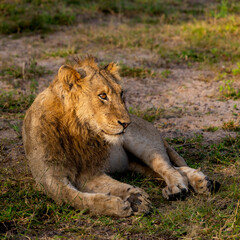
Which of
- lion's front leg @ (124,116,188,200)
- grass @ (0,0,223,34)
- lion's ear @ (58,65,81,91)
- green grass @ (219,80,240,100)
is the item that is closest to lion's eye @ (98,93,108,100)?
lion's ear @ (58,65,81,91)

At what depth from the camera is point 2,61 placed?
715cm

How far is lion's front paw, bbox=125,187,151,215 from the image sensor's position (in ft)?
10.7

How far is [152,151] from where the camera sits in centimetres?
A: 409

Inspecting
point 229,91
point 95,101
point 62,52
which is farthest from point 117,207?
point 62,52

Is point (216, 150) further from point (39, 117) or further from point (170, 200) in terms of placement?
point (39, 117)

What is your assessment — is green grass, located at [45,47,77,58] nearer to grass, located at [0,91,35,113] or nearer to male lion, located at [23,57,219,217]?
grass, located at [0,91,35,113]

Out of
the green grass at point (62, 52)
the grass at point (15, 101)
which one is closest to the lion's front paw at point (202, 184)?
the grass at point (15, 101)

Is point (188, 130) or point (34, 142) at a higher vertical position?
point (34, 142)

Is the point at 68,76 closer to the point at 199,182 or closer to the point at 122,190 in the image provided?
the point at 122,190

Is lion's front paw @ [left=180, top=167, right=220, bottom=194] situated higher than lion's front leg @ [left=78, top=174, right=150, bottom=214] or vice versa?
lion's front leg @ [left=78, top=174, right=150, bottom=214]

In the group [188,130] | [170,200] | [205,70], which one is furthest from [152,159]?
[205,70]

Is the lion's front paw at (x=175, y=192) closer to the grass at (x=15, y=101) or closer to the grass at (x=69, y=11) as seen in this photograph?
the grass at (x=15, y=101)

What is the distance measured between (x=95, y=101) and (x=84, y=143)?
378 millimetres

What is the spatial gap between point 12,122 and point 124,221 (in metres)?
2.55
